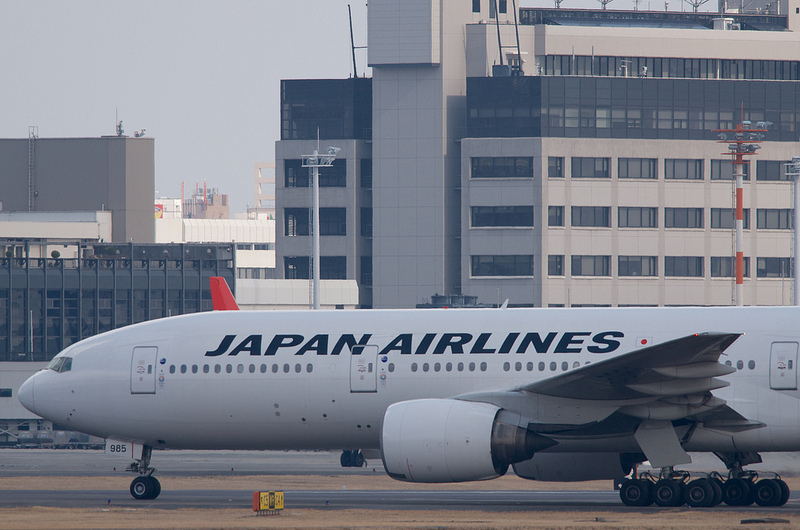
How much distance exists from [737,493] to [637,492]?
1.97m

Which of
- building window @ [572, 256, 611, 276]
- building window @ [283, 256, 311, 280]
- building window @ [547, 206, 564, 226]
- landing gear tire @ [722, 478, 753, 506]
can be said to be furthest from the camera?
building window @ [283, 256, 311, 280]

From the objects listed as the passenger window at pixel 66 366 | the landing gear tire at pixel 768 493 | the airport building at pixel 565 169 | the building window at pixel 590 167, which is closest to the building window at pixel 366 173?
the airport building at pixel 565 169

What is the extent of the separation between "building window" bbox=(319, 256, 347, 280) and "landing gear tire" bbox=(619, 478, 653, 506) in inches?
2536

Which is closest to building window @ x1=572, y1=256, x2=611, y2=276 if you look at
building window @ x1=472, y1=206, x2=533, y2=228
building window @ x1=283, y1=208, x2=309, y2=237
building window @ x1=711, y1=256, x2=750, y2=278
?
building window @ x1=472, y1=206, x2=533, y2=228

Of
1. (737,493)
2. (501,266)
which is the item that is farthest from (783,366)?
(501,266)

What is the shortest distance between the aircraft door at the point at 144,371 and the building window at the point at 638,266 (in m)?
59.1

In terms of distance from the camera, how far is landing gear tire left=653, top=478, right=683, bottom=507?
2264cm

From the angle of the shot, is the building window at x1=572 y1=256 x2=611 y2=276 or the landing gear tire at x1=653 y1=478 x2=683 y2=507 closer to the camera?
the landing gear tire at x1=653 y1=478 x2=683 y2=507

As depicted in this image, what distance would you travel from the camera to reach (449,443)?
21828 millimetres

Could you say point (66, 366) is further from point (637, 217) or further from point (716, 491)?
point (637, 217)

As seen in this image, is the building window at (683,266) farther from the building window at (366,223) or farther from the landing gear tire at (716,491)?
the landing gear tire at (716,491)

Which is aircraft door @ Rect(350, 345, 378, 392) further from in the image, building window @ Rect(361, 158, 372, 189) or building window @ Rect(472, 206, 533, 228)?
building window @ Rect(361, 158, 372, 189)

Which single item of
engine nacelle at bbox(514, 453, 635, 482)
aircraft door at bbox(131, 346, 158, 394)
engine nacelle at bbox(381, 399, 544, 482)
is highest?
aircraft door at bbox(131, 346, 158, 394)

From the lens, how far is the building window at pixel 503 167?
80.1 m
